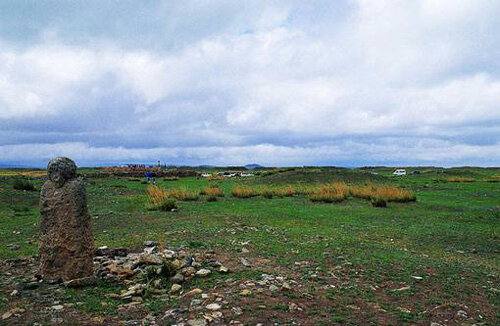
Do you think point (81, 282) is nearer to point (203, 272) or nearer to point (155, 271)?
point (155, 271)

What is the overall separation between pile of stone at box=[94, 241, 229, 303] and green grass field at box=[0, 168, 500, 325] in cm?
56

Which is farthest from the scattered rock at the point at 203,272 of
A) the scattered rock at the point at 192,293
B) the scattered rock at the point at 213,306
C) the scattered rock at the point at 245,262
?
the scattered rock at the point at 213,306

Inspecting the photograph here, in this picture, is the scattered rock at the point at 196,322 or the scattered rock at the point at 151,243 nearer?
the scattered rock at the point at 196,322

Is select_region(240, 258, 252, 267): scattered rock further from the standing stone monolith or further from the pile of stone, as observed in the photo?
the standing stone monolith

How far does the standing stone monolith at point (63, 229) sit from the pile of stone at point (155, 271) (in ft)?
1.95

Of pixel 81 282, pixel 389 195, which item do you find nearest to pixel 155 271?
pixel 81 282

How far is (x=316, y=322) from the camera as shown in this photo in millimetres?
5867

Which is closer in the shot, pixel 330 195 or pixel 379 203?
pixel 379 203

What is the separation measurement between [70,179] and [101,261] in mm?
2167

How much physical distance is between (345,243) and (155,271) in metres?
5.71

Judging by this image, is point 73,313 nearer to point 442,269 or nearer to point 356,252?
point 356,252

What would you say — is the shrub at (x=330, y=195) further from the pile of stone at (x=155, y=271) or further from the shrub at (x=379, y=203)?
the pile of stone at (x=155, y=271)

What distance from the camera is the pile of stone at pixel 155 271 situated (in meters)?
7.12

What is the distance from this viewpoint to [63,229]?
25.5 feet
